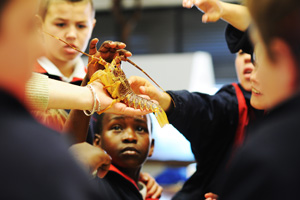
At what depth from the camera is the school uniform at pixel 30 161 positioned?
0.51 meters

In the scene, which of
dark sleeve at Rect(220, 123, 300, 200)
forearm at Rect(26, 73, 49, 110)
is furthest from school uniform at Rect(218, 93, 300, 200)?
forearm at Rect(26, 73, 49, 110)

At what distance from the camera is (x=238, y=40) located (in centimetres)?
148

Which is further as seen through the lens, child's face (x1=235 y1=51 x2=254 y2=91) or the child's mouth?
child's face (x1=235 y1=51 x2=254 y2=91)

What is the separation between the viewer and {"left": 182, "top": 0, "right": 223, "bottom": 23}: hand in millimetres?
1314

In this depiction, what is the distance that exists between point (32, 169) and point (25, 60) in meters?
0.16

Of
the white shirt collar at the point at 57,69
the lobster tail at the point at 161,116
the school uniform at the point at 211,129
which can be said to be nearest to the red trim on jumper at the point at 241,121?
the school uniform at the point at 211,129

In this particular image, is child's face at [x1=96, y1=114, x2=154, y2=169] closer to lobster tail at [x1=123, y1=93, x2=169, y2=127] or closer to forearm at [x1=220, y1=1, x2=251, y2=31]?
lobster tail at [x1=123, y1=93, x2=169, y2=127]

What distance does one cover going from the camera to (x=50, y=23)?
5.34 feet

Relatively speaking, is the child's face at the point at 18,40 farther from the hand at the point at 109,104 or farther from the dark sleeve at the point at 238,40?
the dark sleeve at the point at 238,40

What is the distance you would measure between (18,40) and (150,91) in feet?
2.76

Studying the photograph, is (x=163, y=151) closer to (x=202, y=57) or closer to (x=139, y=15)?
(x=202, y=57)

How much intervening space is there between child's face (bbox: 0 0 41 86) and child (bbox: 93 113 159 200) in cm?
88

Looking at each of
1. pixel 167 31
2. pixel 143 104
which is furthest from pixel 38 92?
pixel 167 31

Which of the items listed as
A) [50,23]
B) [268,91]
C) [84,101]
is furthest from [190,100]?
[268,91]
